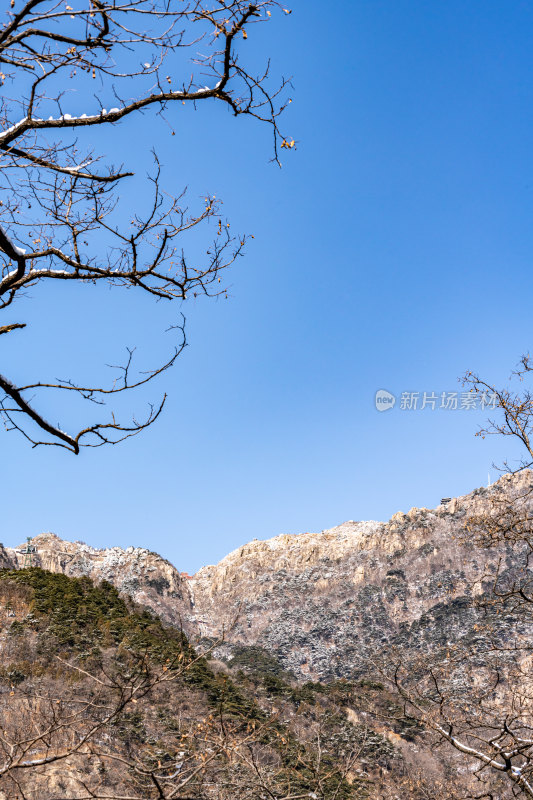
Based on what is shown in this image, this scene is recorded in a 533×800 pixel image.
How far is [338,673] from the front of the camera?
33406 millimetres

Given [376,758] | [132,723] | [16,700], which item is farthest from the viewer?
[376,758]

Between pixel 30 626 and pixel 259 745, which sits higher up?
pixel 30 626

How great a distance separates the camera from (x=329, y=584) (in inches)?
1703

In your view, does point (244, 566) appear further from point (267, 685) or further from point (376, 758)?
point (376, 758)

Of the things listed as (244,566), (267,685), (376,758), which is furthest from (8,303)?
(244,566)

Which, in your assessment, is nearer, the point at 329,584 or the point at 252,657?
the point at 252,657

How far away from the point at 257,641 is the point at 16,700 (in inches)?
1164

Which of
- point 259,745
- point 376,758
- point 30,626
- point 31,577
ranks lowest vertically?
point 376,758

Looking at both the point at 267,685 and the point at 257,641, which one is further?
the point at 257,641

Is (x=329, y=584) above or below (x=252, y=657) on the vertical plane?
above

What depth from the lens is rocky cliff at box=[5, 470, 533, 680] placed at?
3494 cm

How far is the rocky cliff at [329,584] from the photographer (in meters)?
34.9

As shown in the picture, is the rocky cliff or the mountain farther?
the rocky cliff

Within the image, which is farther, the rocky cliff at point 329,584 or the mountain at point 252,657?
the rocky cliff at point 329,584
